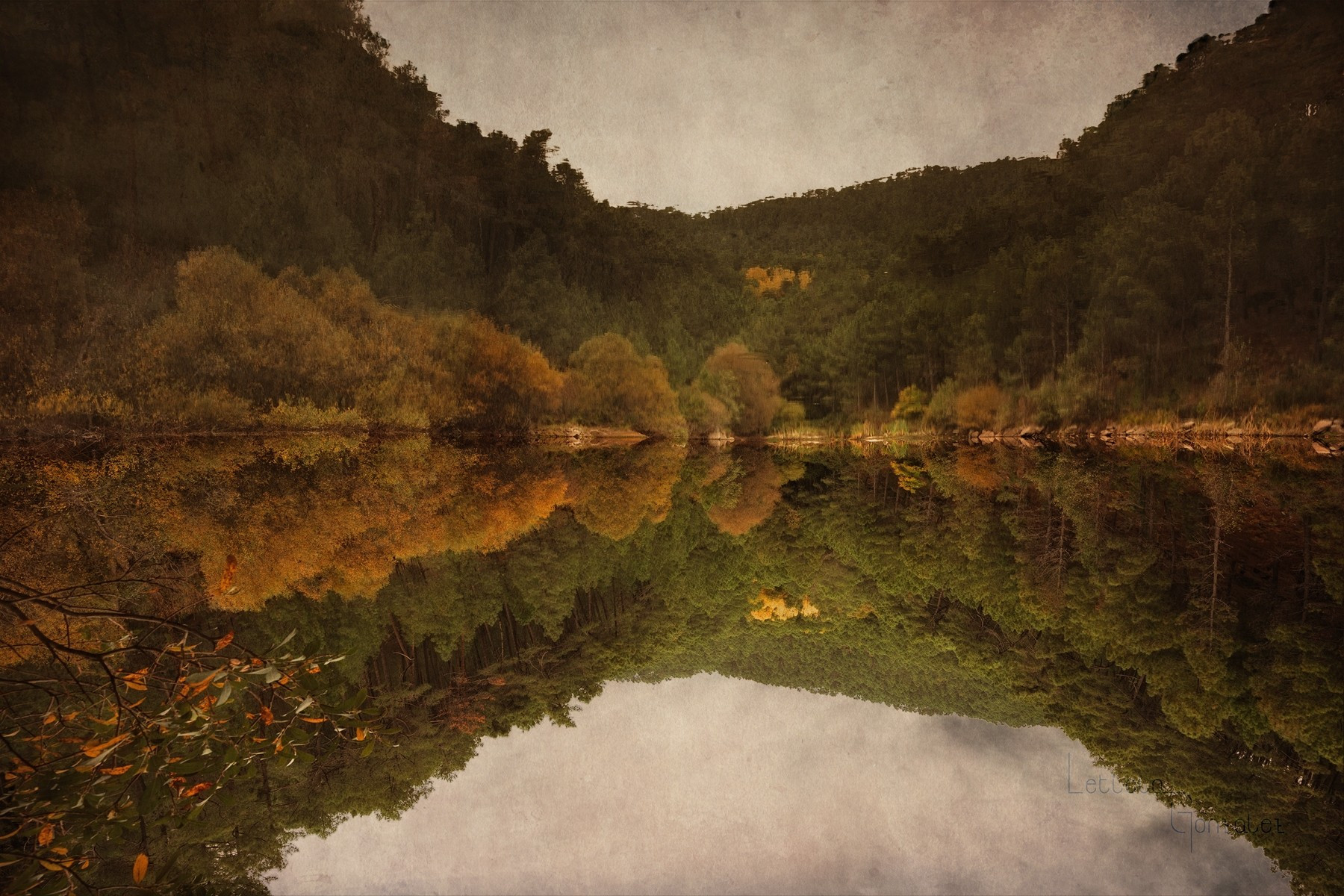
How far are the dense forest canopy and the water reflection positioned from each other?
819 inches

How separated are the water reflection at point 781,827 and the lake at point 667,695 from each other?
17mm

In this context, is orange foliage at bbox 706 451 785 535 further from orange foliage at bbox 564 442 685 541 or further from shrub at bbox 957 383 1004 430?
shrub at bbox 957 383 1004 430

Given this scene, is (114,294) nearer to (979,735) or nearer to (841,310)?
(979,735)

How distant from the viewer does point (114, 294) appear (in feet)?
67.7

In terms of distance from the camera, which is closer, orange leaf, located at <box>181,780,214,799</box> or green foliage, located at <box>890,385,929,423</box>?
orange leaf, located at <box>181,780,214,799</box>

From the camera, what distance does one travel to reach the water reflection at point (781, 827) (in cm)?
337

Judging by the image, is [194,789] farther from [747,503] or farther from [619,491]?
[619,491]

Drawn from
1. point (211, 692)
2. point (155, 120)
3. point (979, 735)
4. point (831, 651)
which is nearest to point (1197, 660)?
point (979, 735)

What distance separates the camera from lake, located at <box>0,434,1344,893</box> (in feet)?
9.02

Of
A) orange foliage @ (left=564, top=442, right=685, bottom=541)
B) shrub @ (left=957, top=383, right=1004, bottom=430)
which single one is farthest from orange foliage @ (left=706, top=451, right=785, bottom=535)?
shrub @ (left=957, top=383, right=1004, bottom=430)

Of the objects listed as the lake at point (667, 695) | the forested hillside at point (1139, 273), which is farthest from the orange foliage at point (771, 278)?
the lake at point (667, 695)

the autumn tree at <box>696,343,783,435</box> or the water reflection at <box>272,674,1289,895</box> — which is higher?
the autumn tree at <box>696,343,783,435</box>

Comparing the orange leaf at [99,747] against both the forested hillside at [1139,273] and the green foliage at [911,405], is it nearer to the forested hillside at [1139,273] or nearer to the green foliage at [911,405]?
the forested hillside at [1139,273]

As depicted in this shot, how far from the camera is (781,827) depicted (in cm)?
386
